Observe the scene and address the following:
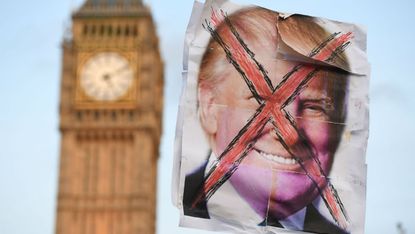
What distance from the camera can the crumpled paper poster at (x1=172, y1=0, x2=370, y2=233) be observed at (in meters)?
20.4

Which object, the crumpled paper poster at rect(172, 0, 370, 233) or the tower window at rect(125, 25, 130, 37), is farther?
the tower window at rect(125, 25, 130, 37)

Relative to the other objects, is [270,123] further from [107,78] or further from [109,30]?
[109,30]

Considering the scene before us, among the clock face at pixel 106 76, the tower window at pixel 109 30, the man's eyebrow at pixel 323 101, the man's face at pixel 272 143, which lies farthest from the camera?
the tower window at pixel 109 30

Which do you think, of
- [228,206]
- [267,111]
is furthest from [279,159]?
[228,206]

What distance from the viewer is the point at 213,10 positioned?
2125cm

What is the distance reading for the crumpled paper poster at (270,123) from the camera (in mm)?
20422

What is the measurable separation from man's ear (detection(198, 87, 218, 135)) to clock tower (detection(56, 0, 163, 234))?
46.0m

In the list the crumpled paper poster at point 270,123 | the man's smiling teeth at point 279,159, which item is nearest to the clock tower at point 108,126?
the crumpled paper poster at point 270,123

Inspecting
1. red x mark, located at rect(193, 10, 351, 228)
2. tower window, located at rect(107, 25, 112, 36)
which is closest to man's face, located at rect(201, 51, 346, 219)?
red x mark, located at rect(193, 10, 351, 228)

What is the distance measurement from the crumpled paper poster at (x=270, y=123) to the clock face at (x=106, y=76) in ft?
152

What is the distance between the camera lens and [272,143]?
21078mm

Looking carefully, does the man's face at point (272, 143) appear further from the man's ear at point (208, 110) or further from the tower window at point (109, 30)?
the tower window at point (109, 30)

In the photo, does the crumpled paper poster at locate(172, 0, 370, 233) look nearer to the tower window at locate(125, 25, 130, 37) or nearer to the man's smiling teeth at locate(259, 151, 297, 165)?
the man's smiling teeth at locate(259, 151, 297, 165)

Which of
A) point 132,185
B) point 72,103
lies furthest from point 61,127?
point 132,185
